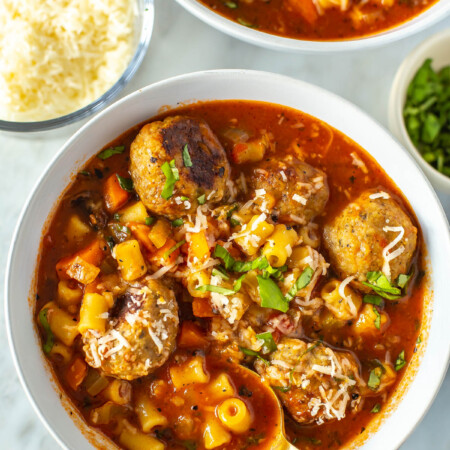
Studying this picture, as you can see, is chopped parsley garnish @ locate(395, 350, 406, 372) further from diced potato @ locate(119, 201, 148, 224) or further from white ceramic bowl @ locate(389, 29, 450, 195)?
diced potato @ locate(119, 201, 148, 224)

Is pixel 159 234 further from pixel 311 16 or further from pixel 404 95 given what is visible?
pixel 404 95

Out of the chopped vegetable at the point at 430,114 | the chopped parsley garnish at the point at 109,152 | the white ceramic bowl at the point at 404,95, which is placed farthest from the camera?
the chopped vegetable at the point at 430,114

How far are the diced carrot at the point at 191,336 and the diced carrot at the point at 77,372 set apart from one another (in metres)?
0.58

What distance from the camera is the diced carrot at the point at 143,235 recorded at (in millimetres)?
3576

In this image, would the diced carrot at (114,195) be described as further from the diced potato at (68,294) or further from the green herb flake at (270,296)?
the green herb flake at (270,296)

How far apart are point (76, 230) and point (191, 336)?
0.91 m

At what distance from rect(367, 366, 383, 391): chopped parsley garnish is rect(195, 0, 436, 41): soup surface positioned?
211 cm

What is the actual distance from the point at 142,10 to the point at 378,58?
1.68 m

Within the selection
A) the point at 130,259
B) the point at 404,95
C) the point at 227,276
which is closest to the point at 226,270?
the point at 227,276

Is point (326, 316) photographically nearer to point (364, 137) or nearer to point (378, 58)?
point (364, 137)

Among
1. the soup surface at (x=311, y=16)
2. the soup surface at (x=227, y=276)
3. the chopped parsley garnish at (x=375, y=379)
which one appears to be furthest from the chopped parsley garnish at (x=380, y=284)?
the soup surface at (x=311, y=16)

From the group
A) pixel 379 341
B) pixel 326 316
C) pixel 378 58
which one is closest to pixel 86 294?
pixel 326 316

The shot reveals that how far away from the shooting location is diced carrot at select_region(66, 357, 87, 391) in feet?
12.0

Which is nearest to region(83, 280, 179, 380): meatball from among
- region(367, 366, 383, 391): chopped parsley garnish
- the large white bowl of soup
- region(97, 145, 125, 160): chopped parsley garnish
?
the large white bowl of soup
